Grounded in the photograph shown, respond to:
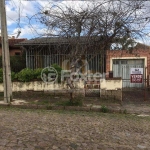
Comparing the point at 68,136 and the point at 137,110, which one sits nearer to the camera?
the point at 68,136

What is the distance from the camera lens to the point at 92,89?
10562mm

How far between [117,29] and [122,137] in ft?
14.5

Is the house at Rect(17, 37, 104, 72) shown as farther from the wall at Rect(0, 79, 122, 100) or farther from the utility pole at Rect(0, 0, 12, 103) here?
the utility pole at Rect(0, 0, 12, 103)

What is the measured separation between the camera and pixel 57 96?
1054 cm

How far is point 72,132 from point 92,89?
5.26m

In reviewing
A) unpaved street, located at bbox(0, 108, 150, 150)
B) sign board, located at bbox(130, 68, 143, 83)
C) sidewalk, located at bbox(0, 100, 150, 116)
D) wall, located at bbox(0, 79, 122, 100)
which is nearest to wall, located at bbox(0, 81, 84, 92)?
wall, located at bbox(0, 79, 122, 100)

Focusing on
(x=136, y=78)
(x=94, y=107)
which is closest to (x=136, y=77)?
(x=136, y=78)

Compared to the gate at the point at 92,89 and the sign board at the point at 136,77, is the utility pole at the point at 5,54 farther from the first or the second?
the sign board at the point at 136,77

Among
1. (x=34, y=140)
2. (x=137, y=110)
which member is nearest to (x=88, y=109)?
(x=137, y=110)

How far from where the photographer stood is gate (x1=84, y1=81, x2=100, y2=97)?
414 inches

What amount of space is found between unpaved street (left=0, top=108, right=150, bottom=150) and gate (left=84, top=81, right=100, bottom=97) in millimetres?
2864

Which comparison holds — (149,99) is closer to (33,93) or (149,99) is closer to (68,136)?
(33,93)

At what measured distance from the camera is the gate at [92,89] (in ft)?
34.5

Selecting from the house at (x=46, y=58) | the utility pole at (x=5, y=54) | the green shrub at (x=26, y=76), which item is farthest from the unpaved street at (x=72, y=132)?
the house at (x=46, y=58)
